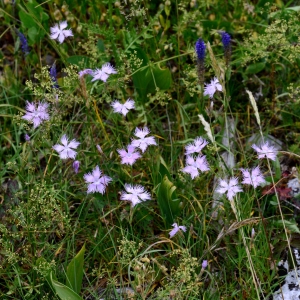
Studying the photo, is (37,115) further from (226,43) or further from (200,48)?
(226,43)

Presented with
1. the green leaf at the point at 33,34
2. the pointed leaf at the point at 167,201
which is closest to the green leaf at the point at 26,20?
the green leaf at the point at 33,34

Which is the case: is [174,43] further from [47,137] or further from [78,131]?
[47,137]

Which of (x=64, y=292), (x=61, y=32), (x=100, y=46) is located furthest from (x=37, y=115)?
(x=64, y=292)

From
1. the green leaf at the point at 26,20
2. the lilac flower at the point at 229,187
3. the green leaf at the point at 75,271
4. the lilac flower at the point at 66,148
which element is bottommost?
the green leaf at the point at 75,271

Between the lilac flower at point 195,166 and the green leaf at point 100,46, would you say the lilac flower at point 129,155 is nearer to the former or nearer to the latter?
the lilac flower at point 195,166

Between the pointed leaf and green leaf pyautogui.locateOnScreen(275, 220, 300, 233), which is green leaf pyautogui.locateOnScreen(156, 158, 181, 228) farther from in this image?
green leaf pyautogui.locateOnScreen(275, 220, 300, 233)

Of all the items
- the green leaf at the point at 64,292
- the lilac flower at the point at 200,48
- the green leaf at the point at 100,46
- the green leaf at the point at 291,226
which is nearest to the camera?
the green leaf at the point at 64,292
